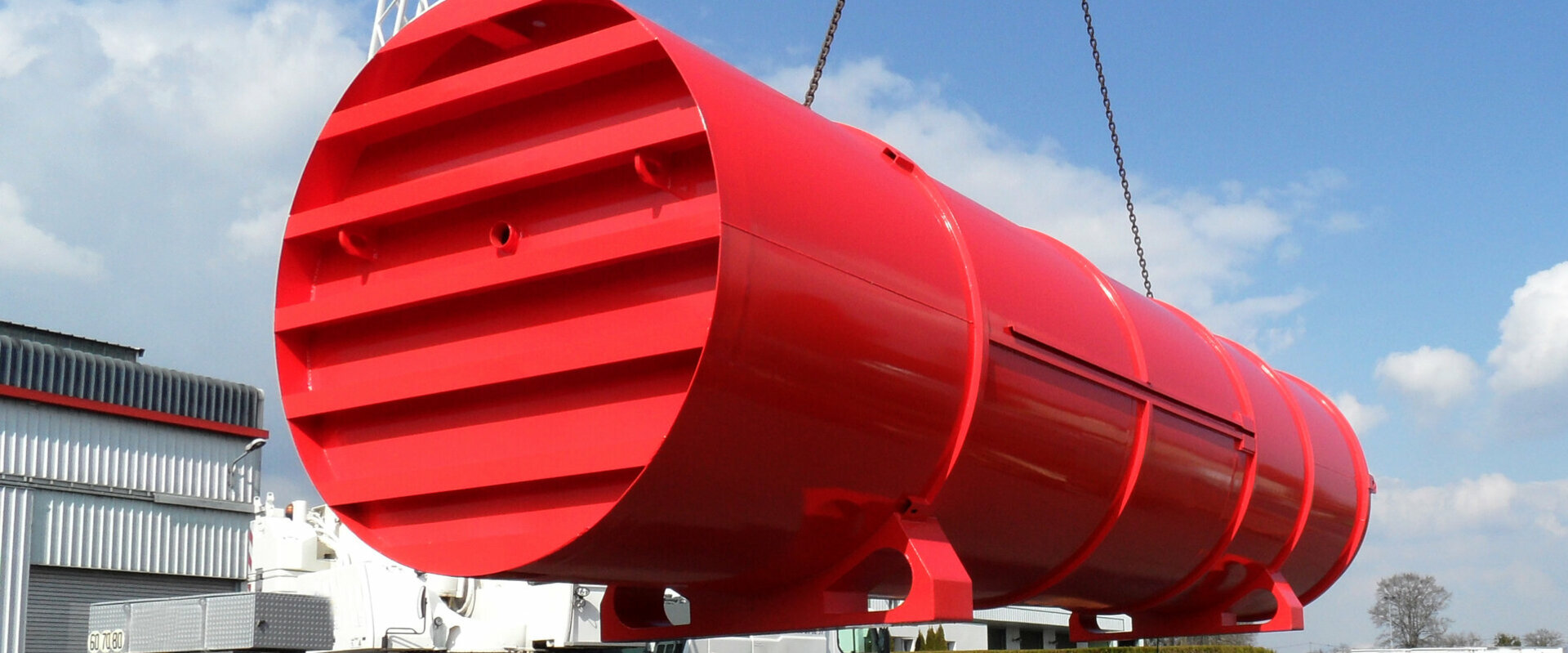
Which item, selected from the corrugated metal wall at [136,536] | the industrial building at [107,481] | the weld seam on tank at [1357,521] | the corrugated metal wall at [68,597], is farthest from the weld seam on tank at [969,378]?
the corrugated metal wall at [68,597]

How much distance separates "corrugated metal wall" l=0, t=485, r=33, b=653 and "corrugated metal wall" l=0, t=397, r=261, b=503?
443 mm

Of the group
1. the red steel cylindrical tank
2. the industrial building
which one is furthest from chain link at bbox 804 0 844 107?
the industrial building

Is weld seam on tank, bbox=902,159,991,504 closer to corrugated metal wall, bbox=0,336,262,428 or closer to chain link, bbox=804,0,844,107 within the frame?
chain link, bbox=804,0,844,107

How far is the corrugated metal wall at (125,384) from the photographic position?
21250 mm

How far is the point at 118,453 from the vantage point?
888 inches

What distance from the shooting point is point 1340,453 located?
279 inches

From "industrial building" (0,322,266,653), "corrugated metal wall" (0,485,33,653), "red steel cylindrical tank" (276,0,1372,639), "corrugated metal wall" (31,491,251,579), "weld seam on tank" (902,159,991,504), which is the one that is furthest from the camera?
"corrugated metal wall" (31,491,251,579)

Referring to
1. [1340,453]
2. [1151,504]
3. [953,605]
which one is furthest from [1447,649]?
[953,605]

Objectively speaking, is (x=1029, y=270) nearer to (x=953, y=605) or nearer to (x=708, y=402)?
(x=953, y=605)

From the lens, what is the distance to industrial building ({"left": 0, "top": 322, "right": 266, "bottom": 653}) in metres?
20.9

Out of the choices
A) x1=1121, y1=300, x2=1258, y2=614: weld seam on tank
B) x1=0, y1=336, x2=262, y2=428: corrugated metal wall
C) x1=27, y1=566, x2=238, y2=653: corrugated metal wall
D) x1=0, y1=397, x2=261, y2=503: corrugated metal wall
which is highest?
x1=0, y1=336, x2=262, y2=428: corrugated metal wall

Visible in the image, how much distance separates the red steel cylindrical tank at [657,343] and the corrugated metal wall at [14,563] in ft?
63.4

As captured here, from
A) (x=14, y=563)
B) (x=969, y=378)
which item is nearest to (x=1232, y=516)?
(x=969, y=378)

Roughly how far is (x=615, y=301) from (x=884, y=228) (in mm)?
798
